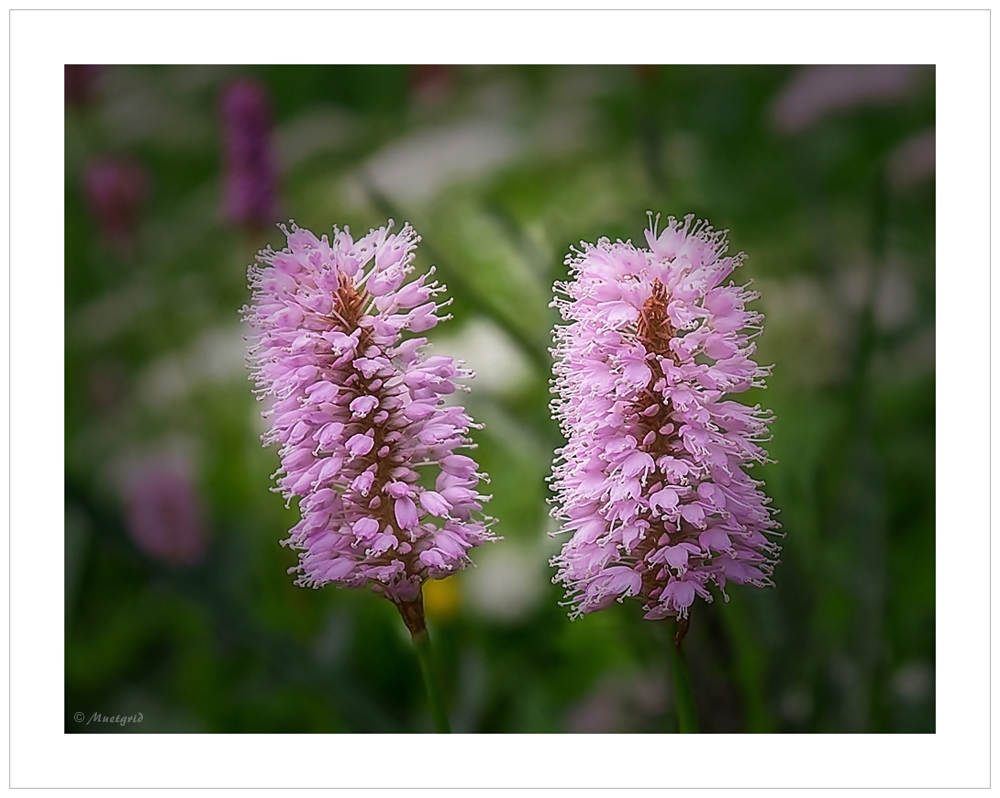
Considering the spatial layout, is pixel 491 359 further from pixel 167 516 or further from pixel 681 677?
pixel 681 677

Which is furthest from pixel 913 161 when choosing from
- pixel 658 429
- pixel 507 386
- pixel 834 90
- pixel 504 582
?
pixel 658 429

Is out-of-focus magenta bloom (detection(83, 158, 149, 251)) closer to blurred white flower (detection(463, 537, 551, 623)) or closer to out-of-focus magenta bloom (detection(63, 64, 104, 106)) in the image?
out-of-focus magenta bloom (detection(63, 64, 104, 106))

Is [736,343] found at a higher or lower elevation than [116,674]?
higher

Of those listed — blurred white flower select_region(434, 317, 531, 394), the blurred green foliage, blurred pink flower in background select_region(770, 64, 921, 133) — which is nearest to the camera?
the blurred green foliage

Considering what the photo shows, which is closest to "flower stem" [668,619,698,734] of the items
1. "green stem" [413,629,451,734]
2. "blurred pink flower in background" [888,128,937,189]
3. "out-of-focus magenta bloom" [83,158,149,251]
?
"green stem" [413,629,451,734]

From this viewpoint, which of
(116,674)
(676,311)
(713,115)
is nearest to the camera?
(676,311)
